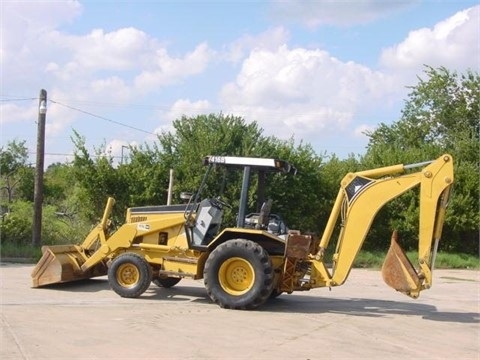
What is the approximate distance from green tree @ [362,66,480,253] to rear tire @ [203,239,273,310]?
671 inches

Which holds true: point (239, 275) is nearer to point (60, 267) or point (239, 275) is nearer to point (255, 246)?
point (255, 246)

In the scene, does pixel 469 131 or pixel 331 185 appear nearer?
pixel 331 185

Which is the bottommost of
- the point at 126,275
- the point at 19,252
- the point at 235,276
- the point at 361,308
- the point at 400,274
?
the point at 19,252

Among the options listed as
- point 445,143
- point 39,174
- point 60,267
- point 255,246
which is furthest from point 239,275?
point 445,143

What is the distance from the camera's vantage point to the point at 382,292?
15.5 meters

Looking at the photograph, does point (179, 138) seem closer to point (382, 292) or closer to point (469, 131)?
point (382, 292)

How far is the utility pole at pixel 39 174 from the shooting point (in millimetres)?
23594

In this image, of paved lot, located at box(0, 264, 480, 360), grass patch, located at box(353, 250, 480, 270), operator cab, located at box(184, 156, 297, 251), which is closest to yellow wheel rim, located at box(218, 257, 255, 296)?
paved lot, located at box(0, 264, 480, 360)

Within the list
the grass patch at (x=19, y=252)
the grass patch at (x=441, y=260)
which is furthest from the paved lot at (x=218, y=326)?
the grass patch at (x=441, y=260)

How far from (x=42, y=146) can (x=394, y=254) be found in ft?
54.9

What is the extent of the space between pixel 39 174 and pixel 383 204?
16.0 m

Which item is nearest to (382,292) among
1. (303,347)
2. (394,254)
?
(394,254)

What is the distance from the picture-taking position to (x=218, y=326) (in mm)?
9469

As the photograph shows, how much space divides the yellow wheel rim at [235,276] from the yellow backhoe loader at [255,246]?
0.02 m
